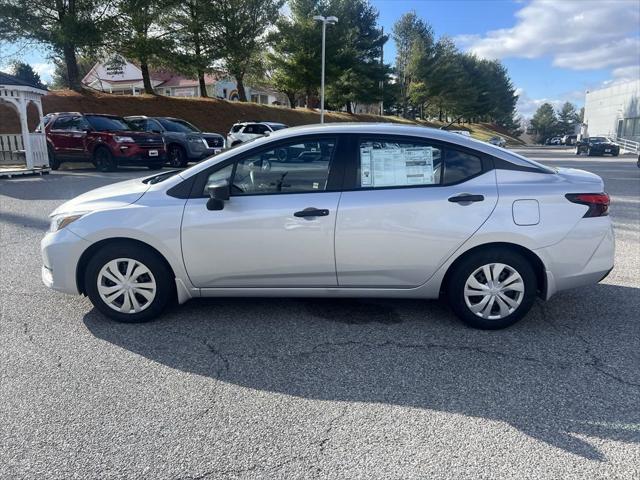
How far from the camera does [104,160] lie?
16.0 metres

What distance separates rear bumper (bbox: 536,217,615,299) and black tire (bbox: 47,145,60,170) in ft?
55.5

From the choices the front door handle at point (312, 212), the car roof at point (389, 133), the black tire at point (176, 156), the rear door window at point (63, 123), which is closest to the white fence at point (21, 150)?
the rear door window at point (63, 123)

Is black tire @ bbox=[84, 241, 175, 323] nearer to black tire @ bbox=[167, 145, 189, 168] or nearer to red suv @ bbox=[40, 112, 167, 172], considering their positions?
red suv @ bbox=[40, 112, 167, 172]

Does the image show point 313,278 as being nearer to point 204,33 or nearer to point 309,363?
point 309,363

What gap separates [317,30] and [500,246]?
35.3 metres

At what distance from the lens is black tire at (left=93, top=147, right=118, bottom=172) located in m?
15.8

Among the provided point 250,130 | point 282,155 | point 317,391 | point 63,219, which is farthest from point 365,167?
point 250,130

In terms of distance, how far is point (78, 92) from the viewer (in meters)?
28.3

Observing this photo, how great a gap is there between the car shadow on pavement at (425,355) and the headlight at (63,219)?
2.68 feet

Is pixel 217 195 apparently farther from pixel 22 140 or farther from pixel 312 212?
pixel 22 140

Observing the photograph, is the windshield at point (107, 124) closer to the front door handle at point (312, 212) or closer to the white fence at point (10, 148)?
the white fence at point (10, 148)

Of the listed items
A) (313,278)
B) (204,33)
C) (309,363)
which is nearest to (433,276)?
(313,278)

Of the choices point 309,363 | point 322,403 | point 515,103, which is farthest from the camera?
point 515,103

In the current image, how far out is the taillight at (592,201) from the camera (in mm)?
3846
